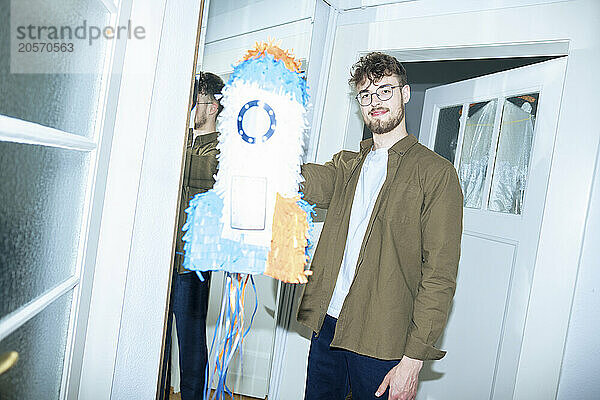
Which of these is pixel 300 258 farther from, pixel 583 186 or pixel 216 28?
pixel 583 186

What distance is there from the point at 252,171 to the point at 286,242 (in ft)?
0.56

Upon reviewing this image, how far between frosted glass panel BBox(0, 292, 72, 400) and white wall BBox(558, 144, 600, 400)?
141cm

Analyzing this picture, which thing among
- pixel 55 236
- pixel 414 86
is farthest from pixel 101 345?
pixel 414 86

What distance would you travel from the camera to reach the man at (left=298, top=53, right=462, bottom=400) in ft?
4.22

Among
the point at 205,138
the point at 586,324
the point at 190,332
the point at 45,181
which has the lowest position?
the point at 190,332

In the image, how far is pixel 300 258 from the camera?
1.08 meters

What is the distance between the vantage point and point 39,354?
36.2 inches

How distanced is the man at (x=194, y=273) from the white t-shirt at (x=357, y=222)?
375mm

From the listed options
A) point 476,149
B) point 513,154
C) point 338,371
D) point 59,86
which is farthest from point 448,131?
point 59,86

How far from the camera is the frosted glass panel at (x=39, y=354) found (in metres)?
0.81

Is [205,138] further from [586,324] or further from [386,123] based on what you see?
[586,324]

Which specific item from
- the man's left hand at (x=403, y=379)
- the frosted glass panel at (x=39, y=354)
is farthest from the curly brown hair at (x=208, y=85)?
the man's left hand at (x=403, y=379)

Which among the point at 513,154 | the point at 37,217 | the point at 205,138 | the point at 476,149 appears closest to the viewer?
the point at 37,217

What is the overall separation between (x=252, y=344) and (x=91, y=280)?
2.01 ft
